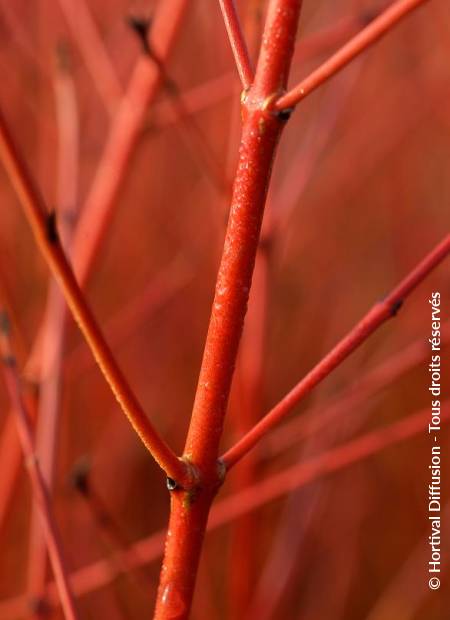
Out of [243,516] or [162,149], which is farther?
[162,149]

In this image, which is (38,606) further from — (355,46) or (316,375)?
(355,46)

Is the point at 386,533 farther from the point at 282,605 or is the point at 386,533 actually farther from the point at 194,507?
the point at 194,507

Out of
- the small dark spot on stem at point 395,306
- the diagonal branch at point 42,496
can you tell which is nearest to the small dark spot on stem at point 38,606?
the diagonal branch at point 42,496

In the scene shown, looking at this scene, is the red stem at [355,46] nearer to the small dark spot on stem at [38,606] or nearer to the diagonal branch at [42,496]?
the diagonal branch at [42,496]

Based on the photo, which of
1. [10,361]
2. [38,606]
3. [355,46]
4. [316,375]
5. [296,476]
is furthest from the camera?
[296,476]

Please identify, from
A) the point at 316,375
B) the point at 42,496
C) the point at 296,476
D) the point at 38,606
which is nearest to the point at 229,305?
the point at 316,375

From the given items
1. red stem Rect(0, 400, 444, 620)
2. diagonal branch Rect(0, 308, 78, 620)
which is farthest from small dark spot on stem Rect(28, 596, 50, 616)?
diagonal branch Rect(0, 308, 78, 620)

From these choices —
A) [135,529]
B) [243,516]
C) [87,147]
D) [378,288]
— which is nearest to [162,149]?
[87,147]
